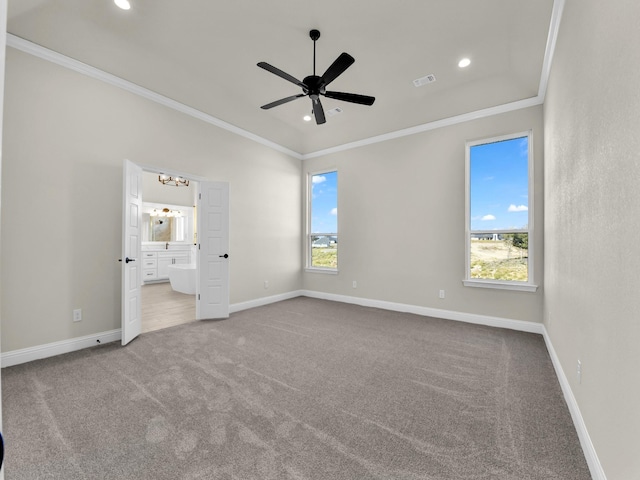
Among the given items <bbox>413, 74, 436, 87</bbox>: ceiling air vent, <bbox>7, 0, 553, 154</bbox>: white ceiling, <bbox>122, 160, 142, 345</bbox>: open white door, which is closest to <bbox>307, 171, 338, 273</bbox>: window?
<bbox>7, 0, 553, 154</bbox>: white ceiling

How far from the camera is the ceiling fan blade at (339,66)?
8.86 ft

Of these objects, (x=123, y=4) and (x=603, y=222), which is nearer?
(x=603, y=222)

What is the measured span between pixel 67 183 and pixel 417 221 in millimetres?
4593

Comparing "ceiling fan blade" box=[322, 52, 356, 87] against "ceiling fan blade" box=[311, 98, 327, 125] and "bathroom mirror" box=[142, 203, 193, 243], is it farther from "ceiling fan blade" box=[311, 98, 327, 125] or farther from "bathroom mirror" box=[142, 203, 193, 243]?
"bathroom mirror" box=[142, 203, 193, 243]

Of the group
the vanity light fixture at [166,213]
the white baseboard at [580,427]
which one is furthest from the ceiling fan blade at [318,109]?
the vanity light fixture at [166,213]

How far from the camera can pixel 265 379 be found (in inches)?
107

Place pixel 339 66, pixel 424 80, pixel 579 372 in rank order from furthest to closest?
pixel 424 80, pixel 339 66, pixel 579 372

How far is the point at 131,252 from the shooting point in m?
3.68

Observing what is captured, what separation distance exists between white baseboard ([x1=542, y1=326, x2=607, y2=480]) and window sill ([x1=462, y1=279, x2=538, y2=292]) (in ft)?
4.10

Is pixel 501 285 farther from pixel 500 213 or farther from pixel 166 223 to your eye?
pixel 166 223

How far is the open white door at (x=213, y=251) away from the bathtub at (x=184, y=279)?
6.64 ft

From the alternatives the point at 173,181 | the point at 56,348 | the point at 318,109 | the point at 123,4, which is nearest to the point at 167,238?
the point at 173,181

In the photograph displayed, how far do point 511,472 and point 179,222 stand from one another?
9186mm

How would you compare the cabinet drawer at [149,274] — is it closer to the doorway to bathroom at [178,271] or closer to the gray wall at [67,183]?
the doorway to bathroom at [178,271]
